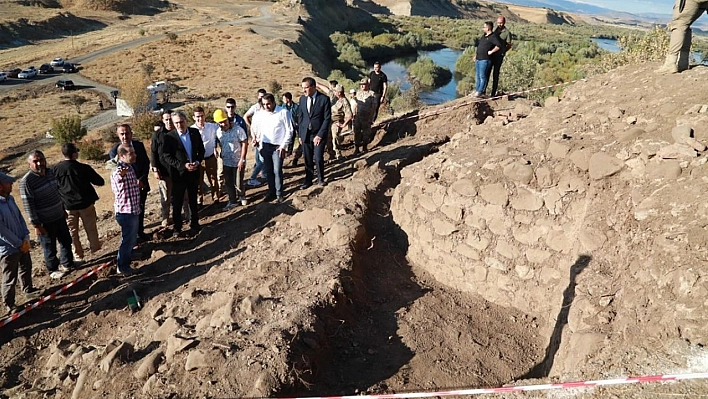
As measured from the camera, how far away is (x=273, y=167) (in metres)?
8.73

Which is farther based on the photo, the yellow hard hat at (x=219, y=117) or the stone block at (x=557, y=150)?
the yellow hard hat at (x=219, y=117)

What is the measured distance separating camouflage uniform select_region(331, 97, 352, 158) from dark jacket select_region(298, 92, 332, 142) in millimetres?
2502

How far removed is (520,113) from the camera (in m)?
9.14

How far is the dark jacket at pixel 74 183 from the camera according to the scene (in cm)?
686

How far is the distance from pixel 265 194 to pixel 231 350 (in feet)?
18.1

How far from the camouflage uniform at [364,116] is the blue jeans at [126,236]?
5684 mm

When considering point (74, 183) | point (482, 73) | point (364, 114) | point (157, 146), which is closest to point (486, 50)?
point (482, 73)

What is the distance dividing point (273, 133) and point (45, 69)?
47.2 m

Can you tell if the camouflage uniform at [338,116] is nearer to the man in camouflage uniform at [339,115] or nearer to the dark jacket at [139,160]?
the man in camouflage uniform at [339,115]

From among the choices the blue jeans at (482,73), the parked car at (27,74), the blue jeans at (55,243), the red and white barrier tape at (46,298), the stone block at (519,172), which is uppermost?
the blue jeans at (482,73)

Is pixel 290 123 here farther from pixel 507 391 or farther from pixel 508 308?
pixel 507 391

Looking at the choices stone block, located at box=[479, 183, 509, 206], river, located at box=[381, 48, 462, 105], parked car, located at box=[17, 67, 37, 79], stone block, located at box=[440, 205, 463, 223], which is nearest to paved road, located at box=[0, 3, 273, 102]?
parked car, located at box=[17, 67, 37, 79]

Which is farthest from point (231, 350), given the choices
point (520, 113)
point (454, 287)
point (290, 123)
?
point (520, 113)

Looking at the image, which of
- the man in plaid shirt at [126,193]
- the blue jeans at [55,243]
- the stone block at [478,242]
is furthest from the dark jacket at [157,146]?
the stone block at [478,242]
